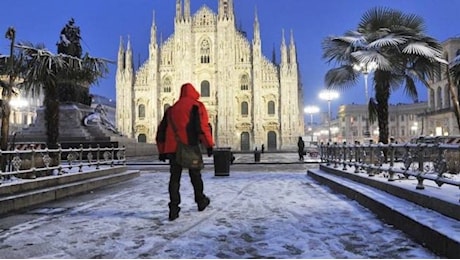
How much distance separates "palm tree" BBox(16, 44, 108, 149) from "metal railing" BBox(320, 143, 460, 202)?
296 inches

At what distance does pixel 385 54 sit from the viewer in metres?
13.0

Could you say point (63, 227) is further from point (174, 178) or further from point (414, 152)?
point (414, 152)

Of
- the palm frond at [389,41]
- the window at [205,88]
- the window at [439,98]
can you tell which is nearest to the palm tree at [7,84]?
the palm frond at [389,41]

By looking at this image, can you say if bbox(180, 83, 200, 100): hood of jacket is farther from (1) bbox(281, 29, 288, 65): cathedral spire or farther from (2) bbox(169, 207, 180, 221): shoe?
(1) bbox(281, 29, 288, 65): cathedral spire

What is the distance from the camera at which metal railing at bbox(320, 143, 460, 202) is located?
5.67m

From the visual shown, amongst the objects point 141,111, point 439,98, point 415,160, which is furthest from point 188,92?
point 141,111

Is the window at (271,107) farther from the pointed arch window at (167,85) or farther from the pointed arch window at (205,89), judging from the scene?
the pointed arch window at (167,85)

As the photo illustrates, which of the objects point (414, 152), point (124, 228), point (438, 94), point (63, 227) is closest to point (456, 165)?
point (414, 152)

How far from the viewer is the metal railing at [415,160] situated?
5.67 m

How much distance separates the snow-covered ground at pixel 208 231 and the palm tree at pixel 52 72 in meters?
5.18

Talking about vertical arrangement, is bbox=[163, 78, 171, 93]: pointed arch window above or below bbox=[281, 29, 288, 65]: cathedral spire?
below

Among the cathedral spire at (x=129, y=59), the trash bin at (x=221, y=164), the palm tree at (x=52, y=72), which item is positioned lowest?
Result: the trash bin at (x=221, y=164)

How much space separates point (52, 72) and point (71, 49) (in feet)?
45.0

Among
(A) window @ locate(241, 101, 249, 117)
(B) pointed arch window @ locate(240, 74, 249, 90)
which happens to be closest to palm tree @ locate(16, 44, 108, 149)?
(B) pointed arch window @ locate(240, 74, 249, 90)
